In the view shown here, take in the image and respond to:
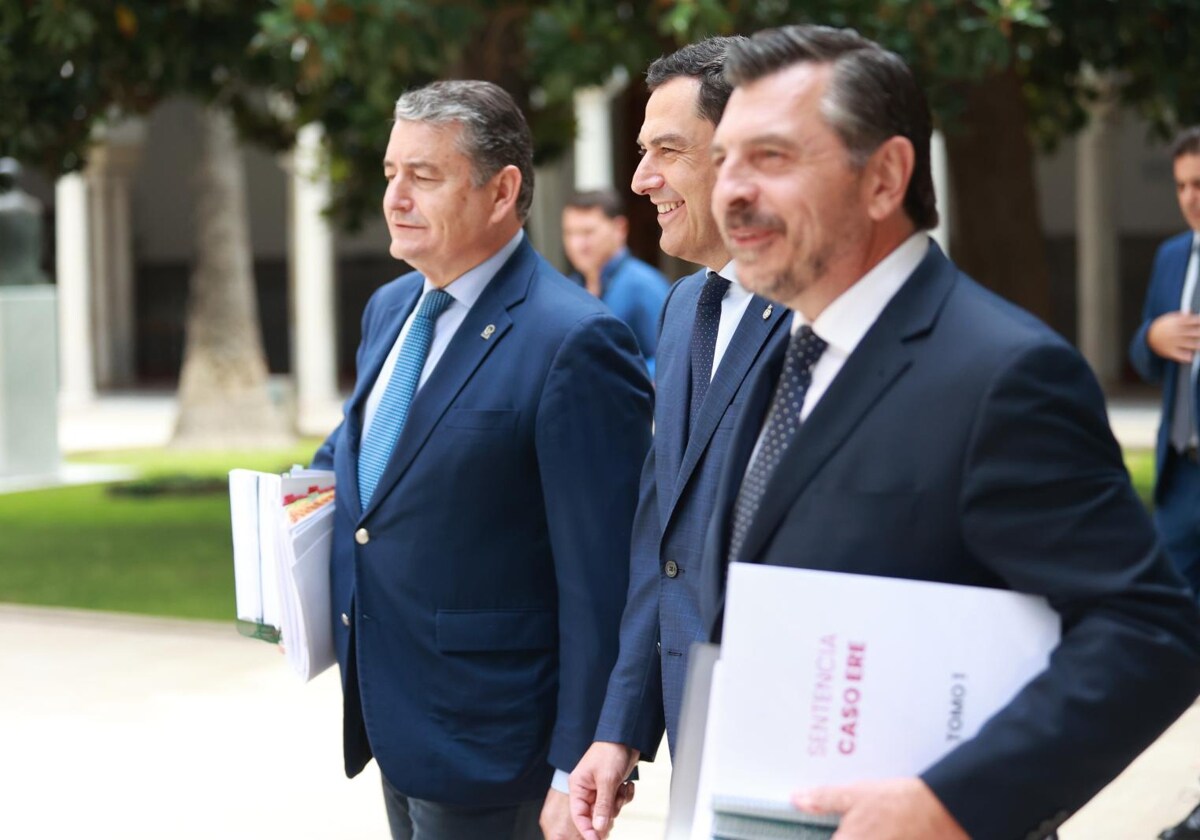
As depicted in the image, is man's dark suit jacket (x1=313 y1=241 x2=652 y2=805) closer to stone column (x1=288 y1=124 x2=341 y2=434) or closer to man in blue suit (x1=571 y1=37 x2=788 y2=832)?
man in blue suit (x1=571 y1=37 x2=788 y2=832)

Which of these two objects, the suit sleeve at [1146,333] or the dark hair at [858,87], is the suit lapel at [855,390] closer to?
the dark hair at [858,87]

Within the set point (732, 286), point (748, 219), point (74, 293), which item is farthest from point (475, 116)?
point (74, 293)

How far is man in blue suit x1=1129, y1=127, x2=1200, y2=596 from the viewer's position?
18.6ft

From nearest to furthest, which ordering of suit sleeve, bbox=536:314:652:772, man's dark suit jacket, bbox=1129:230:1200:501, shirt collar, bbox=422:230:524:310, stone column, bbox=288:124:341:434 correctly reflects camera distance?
suit sleeve, bbox=536:314:652:772 → shirt collar, bbox=422:230:524:310 → man's dark suit jacket, bbox=1129:230:1200:501 → stone column, bbox=288:124:341:434

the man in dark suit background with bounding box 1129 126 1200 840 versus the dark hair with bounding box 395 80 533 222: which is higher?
the dark hair with bounding box 395 80 533 222

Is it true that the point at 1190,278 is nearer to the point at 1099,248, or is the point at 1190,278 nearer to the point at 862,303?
the point at 862,303

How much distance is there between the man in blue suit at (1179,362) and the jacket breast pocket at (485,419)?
9.98 ft

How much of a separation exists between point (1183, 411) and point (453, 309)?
316 cm

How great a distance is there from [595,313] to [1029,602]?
1.52m

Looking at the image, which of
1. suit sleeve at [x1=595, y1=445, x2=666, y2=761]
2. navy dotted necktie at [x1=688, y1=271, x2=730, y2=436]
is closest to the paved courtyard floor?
suit sleeve at [x1=595, y1=445, x2=666, y2=761]

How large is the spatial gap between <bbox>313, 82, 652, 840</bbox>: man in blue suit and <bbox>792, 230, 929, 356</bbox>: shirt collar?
3.69 feet

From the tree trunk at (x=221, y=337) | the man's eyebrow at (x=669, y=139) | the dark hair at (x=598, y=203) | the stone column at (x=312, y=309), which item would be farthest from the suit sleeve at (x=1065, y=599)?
the stone column at (x=312, y=309)

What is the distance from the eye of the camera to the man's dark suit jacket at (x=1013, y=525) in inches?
74.0

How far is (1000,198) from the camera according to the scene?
1125cm
